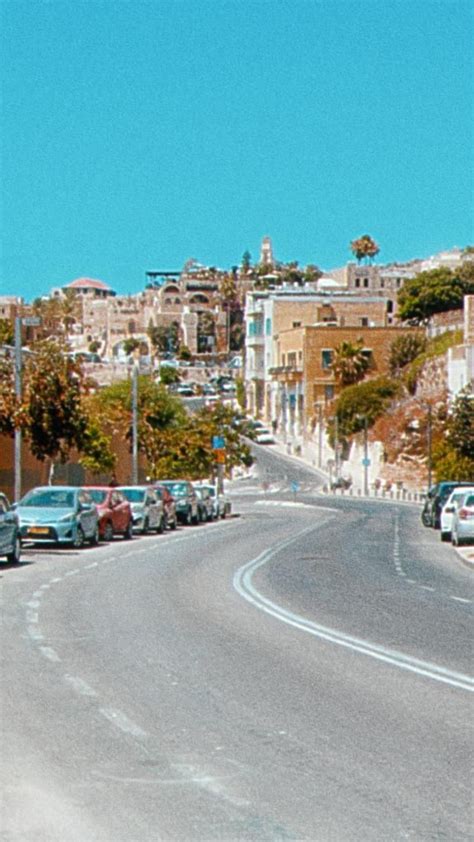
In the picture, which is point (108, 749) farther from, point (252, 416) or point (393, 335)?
point (252, 416)

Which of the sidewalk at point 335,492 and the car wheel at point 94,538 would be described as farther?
the sidewalk at point 335,492

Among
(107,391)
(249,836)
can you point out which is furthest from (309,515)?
(249,836)

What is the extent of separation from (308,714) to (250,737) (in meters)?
1.17

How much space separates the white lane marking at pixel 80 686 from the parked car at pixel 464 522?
27.2m

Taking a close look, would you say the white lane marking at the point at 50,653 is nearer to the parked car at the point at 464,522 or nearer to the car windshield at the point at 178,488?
the parked car at the point at 464,522

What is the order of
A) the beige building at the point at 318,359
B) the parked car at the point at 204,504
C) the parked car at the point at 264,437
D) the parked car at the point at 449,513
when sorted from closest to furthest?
the parked car at the point at 449,513 < the parked car at the point at 204,504 < the beige building at the point at 318,359 < the parked car at the point at 264,437

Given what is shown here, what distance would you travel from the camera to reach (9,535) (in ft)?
93.3

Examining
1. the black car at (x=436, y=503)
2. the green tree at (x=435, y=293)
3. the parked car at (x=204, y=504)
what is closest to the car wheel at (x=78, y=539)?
the black car at (x=436, y=503)

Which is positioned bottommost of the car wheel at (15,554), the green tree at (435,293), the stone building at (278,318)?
the car wheel at (15,554)

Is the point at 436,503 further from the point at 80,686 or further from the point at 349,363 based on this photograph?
the point at 349,363

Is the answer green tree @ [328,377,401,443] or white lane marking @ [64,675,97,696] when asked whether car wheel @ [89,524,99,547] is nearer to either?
white lane marking @ [64,675,97,696]

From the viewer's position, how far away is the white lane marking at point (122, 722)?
10.3 metres

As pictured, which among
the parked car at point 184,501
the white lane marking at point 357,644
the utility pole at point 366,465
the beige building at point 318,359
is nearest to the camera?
the white lane marking at point 357,644

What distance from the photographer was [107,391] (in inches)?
3898
